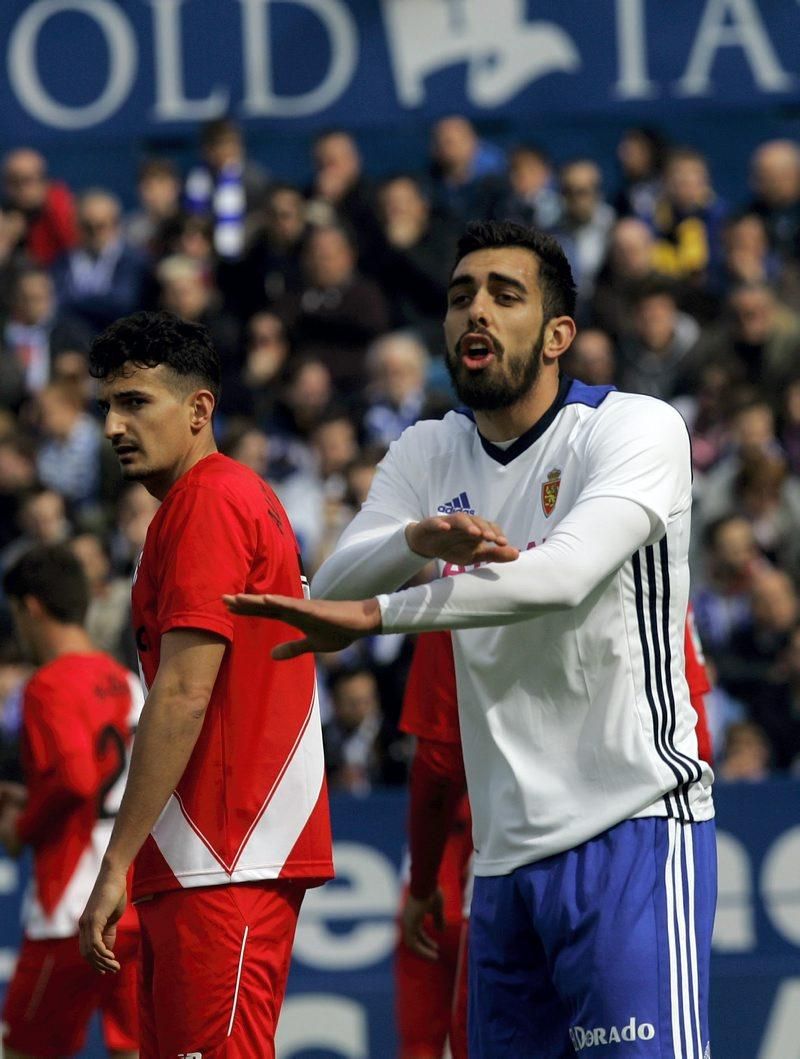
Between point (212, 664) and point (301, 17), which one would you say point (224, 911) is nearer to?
point (212, 664)

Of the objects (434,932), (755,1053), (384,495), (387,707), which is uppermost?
(384,495)

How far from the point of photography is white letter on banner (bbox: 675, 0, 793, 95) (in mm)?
13172

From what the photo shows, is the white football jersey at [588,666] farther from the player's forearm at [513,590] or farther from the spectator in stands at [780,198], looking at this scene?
the spectator in stands at [780,198]

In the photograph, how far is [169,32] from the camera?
13641mm

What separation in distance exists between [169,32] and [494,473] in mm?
9740

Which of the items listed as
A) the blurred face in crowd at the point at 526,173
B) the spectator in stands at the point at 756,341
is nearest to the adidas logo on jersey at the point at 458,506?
the spectator in stands at the point at 756,341

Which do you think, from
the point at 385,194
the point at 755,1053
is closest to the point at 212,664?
the point at 755,1053

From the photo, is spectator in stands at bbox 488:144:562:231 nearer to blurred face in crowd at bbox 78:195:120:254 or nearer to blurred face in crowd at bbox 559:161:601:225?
blurred face in crowd at bbox 559:161:601:225

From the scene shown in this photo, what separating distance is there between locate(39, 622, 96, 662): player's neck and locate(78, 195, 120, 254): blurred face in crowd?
7.24m

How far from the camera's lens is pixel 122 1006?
666 centimetres

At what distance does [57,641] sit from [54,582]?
7.9 inches

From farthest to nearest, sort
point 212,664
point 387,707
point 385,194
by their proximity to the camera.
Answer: point 385,194 < point 387,707 < point 212,664

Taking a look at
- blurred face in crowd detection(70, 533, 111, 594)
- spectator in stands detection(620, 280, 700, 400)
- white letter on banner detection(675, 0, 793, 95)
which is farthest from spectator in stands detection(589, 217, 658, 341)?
blurred face in crowd detection(70, 533, 111, 594)

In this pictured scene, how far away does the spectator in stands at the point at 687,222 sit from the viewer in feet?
41.7
